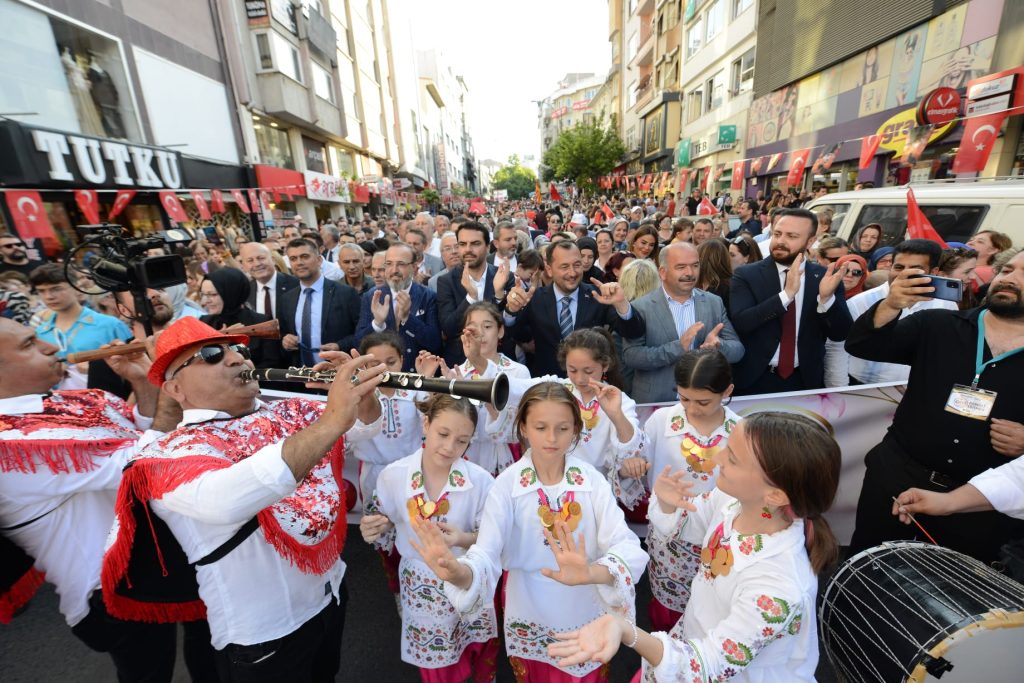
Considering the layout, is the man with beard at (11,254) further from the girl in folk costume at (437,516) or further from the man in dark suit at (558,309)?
the girl in folk costume at (437,516)

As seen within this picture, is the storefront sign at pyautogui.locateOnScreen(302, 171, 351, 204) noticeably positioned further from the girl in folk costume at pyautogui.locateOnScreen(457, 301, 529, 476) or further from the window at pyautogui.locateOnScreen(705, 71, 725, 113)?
the girl in folk costume at pyautogui.locateOnScreen(457, 301, 529, 476)

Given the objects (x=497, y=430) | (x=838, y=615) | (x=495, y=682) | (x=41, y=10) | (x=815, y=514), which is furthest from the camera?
(x=41, y=10)

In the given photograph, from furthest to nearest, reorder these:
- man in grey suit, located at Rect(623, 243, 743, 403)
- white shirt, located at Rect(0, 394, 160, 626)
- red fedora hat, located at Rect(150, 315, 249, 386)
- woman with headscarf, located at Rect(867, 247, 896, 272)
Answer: woman with headscarf, located at Rect(867, 247, 896, 272) < man in grey suit, located at Rect(623, 243, 743, 403) < white shirt, located at Rect(0, 394, 160, 626) < red fedora hat, located at Rect(150, 315, 249, 386)

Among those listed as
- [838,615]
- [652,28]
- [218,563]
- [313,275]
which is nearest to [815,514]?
[838,615]

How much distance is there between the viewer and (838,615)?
78.8 inches

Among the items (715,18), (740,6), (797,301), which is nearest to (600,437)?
(797,301)

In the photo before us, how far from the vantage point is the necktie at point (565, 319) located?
3854 millimetres

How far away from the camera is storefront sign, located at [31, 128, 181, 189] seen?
9891 millimetres

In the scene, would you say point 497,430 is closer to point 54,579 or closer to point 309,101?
point 54,579

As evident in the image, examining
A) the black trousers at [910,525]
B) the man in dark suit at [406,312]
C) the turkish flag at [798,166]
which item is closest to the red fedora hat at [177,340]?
the man in dark suit at [406,312]

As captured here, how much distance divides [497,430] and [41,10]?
14747 millimetres

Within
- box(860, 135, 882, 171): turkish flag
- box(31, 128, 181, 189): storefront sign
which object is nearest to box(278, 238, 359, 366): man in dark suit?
box(31, 128, 181, 189): storefront sign

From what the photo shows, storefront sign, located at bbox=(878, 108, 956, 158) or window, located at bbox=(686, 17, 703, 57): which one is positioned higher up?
window, located at bbox=(686, 17, 703, 57)

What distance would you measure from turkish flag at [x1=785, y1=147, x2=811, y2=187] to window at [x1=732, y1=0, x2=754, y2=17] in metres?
8.31
